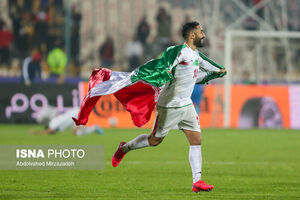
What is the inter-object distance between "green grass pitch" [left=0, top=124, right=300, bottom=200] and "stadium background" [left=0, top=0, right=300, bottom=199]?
0.02 metres

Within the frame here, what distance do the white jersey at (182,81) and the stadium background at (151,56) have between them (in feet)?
3.91

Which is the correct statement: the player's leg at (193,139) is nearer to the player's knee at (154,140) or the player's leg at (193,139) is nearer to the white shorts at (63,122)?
the player's knee at (154,140)

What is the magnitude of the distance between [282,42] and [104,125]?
29.2 ft

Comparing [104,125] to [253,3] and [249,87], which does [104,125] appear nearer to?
[249,87]

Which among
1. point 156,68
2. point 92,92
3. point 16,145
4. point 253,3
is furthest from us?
point 253,3

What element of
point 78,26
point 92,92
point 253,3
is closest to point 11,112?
point 78,26

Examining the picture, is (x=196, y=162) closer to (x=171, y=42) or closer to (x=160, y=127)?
(x=160, y=127)

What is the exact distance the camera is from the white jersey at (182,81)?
8.77 metres

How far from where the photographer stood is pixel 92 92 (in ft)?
30.7

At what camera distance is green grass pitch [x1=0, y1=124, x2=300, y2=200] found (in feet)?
26.9

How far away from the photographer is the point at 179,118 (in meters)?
8.87

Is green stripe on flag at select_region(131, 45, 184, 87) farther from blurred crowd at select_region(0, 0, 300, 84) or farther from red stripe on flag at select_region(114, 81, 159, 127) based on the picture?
blurred crowd at select_region(0, 0, 300, 84)

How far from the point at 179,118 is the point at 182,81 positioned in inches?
18.5

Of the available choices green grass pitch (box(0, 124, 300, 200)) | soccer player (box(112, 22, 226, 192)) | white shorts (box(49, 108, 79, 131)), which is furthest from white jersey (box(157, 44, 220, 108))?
white shorts (box(49, 108, 79, 131))
